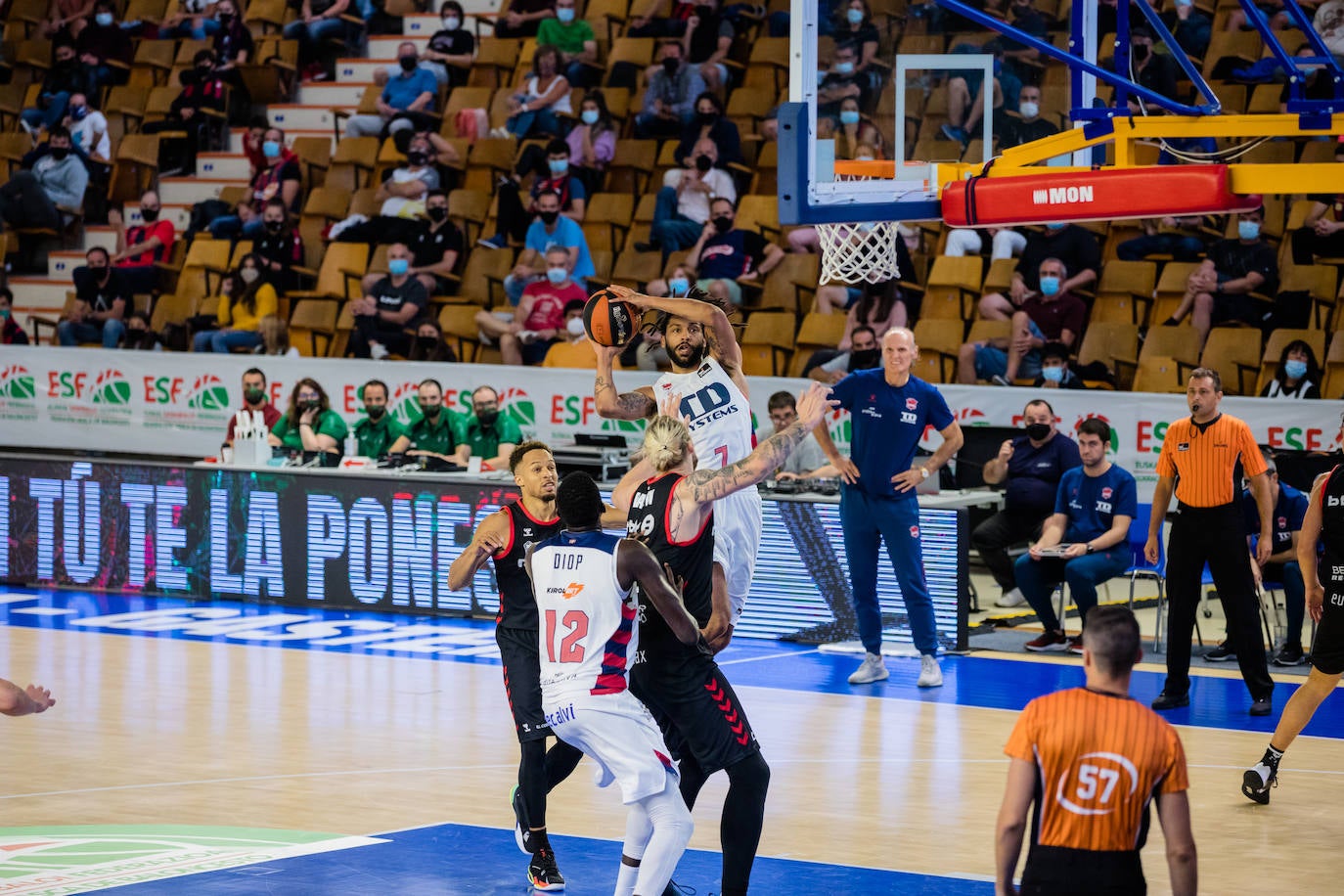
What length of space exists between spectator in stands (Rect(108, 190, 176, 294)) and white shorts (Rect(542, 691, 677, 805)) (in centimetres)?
1674

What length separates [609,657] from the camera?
6.50 meters

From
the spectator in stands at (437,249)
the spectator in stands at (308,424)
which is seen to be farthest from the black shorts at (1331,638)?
the spectator in stands at (437,249)

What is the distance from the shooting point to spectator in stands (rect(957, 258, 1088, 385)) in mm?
16531

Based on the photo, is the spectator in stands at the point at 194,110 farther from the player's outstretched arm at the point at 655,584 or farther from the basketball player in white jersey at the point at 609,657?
the player's outstretched arm at the point at 655,584

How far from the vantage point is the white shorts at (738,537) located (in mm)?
8633

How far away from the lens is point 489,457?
1549cm

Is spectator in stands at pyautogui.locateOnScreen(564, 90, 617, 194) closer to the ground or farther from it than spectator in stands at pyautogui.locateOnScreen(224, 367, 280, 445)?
farther from it

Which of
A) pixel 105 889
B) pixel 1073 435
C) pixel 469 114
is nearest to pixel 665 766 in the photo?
pixel 105 889

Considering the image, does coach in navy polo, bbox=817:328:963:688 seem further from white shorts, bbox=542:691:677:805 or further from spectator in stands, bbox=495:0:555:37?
spectator in stands, bbox=495:0:555:37

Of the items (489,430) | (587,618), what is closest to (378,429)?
(489,430)

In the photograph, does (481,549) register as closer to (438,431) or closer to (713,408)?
(713,408)

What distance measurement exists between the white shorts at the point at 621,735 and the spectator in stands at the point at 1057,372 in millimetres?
10180

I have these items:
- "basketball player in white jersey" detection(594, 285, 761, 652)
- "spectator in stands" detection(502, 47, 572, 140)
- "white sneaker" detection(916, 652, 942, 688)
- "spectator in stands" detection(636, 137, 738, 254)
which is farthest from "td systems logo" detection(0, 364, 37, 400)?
"basketball player in white jersey" detection(594, 285, 761, 652)

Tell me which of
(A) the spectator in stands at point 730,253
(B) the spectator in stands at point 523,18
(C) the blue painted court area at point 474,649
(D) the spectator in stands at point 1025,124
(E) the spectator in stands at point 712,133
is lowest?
(C) the blue painted court area at point 474,649
